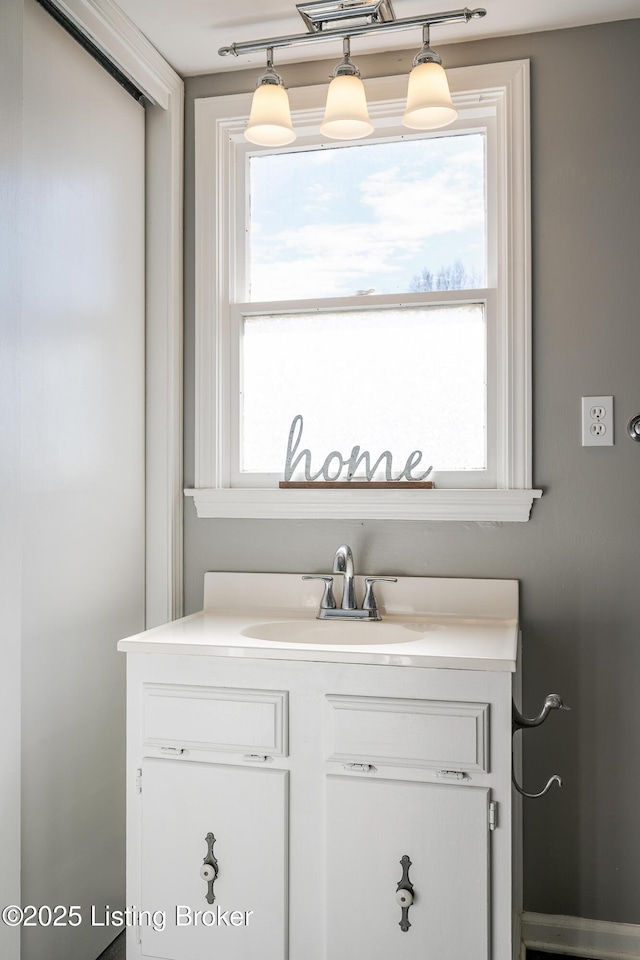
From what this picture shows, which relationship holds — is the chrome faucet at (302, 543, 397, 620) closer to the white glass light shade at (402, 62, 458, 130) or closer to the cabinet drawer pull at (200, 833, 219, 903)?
the cabinet drawer pull at (200, 833, 219, 903)

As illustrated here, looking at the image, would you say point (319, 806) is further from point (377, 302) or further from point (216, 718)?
point (377, 302)

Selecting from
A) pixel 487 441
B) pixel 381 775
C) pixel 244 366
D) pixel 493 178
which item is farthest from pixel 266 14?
pixel 381 775

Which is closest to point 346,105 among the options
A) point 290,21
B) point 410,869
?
point 290,21

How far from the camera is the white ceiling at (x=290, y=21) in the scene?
1875 millimetres

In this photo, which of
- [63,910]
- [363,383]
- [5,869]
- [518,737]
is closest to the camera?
[5,869]

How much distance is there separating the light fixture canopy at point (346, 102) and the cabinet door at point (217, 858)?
1.45 metres

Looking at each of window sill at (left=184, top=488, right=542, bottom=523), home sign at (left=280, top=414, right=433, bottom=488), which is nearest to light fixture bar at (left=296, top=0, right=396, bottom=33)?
home sign at (left=280, top=414, right=433, bottom=488)

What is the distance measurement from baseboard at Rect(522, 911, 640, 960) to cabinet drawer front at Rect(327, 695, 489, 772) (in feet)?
2.48

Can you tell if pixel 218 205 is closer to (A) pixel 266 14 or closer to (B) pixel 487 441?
(A) pixel 266 14

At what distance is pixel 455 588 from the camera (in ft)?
6.62

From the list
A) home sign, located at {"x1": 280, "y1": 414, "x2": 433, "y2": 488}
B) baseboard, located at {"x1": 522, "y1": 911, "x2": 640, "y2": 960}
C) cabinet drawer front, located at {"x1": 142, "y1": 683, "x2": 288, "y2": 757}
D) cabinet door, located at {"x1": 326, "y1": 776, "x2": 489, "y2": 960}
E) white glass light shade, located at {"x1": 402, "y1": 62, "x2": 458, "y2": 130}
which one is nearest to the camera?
cabinet door, located at {"x1": 326, "y1": 776, "x2": 489, "y2": 960}

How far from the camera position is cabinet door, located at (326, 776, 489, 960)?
1506 millimetres

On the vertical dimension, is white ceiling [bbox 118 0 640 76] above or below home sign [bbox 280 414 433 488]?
above

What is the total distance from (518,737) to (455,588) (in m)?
0.38
